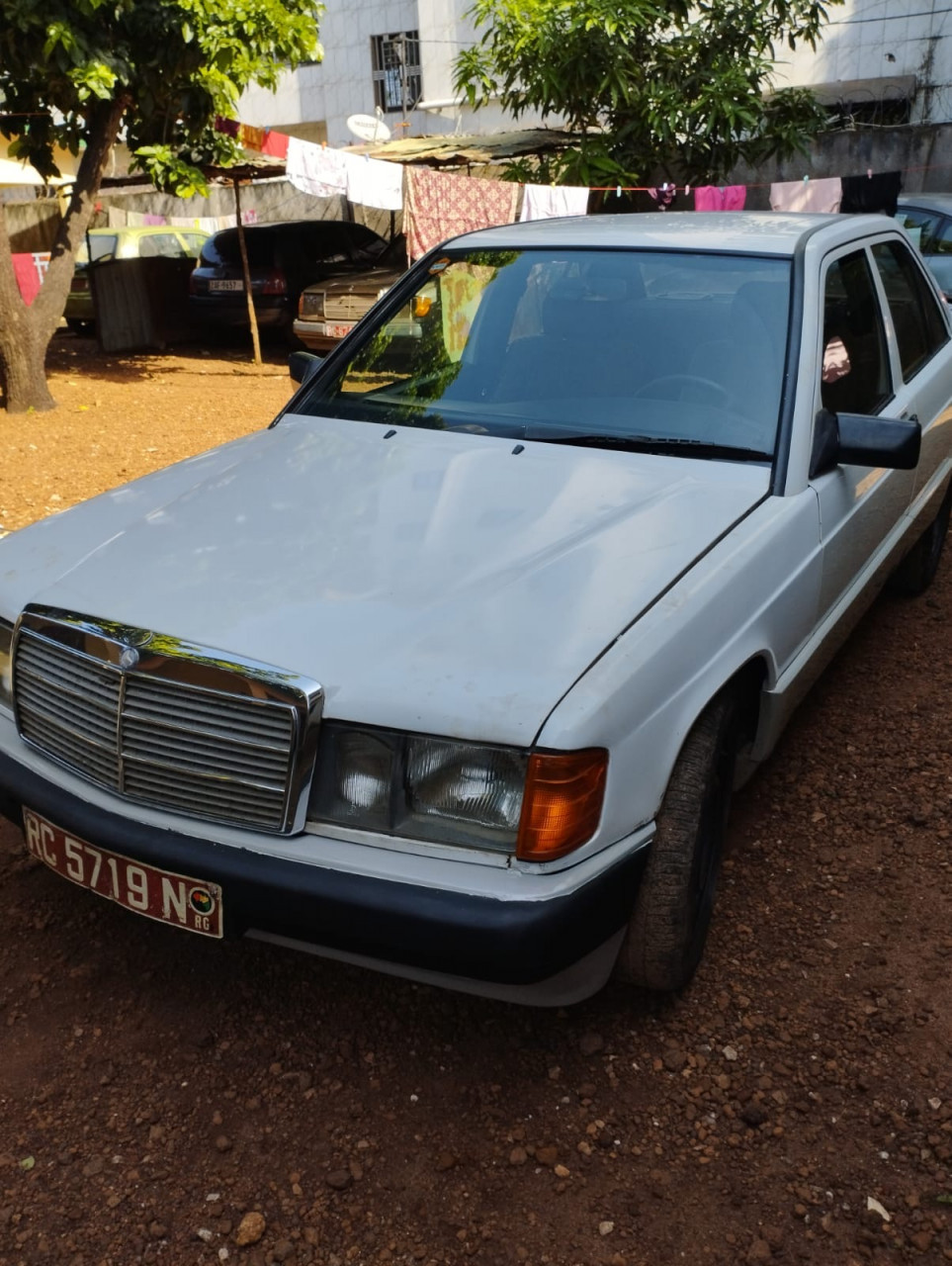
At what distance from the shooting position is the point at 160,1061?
2.49m

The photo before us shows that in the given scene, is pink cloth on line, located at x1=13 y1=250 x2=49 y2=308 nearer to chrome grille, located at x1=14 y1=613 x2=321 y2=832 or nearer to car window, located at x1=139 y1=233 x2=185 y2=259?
car window, located at x1=139 y1=233 x2=185 y2=259

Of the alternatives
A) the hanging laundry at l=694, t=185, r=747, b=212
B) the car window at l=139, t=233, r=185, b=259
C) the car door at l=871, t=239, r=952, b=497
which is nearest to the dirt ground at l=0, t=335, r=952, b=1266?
the car door at l=871, t=239, r=952, b=497

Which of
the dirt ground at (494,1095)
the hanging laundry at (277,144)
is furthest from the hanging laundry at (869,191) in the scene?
the dirt ground at (494,1095)

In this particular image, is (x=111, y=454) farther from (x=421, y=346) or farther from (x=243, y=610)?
(x=243, y=610)

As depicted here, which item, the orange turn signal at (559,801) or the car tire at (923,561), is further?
the car tire at (923,561)

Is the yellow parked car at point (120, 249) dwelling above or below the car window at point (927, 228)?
below

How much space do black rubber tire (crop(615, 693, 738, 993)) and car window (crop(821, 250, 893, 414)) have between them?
1.19 m

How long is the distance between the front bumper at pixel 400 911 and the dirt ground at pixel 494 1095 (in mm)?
392

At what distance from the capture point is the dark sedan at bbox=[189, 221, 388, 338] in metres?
13.6

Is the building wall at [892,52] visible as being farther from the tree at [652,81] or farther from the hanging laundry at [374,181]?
the hanging laundry at [374,181]

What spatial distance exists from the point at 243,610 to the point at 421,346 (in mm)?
1658

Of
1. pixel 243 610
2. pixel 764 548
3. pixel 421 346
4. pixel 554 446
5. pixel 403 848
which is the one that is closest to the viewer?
pixel 403 848

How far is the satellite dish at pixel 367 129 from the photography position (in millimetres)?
15562

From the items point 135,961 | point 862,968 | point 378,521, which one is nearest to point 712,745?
point 862,968
